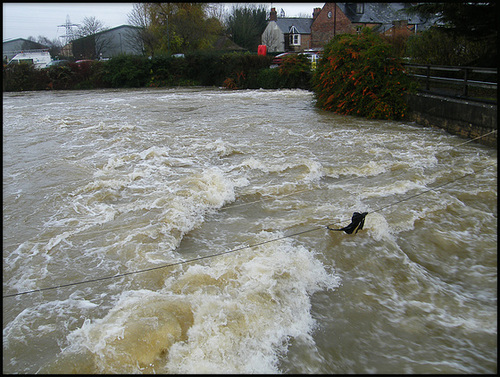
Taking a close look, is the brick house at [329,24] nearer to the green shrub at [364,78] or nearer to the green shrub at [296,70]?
the green shrub at [296,70]

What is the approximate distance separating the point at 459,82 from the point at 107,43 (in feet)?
169

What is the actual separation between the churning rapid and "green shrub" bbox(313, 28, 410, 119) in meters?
4.53

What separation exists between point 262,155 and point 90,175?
396 cm

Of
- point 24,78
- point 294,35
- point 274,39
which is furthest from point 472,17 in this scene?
point 274,39

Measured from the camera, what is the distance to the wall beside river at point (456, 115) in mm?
9930

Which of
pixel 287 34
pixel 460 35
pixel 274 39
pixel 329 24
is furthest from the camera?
pixel 274 39

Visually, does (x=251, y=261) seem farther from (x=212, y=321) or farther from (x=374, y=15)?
(x=374, y=15)

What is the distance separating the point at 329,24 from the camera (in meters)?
48.7

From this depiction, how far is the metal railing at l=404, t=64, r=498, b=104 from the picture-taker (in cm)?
1087

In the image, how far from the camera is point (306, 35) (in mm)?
54125

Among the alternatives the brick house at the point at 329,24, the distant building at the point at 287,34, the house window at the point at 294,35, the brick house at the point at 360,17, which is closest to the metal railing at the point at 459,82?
the brick house at the point at 329,24

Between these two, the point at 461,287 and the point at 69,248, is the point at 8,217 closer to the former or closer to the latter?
the point at 69,248

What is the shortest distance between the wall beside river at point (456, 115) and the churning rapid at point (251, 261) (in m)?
0.78

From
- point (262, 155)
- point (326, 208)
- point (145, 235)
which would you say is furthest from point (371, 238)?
point (262, 155)
